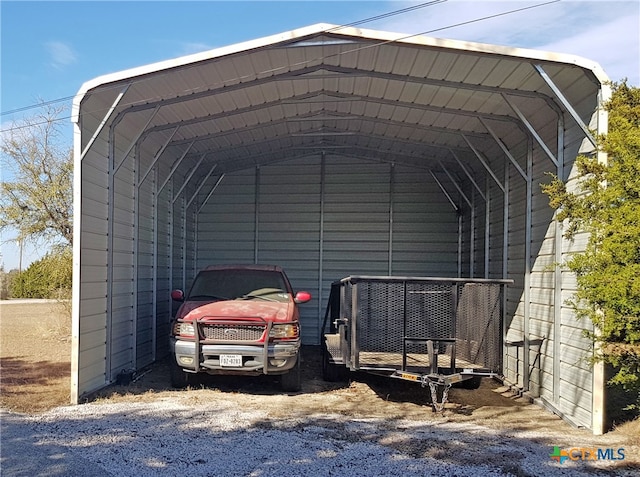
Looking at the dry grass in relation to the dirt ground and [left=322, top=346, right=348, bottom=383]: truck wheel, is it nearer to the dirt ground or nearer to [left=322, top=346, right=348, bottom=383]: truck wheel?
the dirt ground

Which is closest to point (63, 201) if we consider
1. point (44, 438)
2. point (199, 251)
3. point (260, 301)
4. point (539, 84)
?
point (199, 251)

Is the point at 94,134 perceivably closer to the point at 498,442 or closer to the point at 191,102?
the point at 191,102

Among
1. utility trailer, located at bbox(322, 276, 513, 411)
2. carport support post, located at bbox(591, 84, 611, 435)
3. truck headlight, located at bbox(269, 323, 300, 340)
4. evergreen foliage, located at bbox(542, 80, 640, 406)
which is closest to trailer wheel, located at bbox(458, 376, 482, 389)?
utility trailer, located at bbox(322, 276, 513, 411)

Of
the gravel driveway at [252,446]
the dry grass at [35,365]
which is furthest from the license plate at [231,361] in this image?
the dry grass at [35,365]

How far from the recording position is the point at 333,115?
10133mm

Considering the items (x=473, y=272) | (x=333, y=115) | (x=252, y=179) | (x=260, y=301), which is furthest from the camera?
(x=252, y=179)

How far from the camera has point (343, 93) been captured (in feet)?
28.9

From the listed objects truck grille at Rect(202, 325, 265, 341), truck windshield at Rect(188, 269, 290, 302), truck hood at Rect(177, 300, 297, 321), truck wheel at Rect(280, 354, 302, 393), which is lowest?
truck wheel at Rect(280, 354, 302, 393)

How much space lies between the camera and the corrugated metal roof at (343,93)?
661cm

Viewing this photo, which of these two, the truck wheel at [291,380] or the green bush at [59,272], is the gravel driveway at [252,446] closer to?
the truck wheel at [291,380]

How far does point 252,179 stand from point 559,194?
8.85m

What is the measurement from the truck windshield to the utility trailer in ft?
6.04

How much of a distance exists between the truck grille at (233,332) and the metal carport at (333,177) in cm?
161

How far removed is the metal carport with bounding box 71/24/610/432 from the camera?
6770 mm
